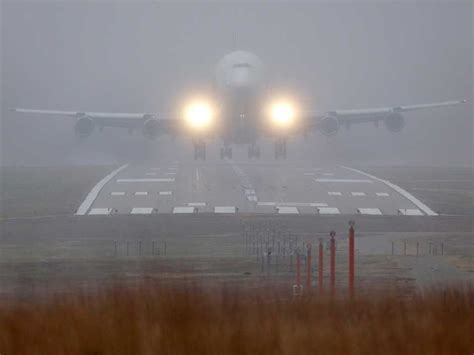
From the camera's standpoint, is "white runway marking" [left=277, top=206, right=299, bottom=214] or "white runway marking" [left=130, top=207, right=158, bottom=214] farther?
"white runway marking" [left=277, top=206, right=299, bottom=214]

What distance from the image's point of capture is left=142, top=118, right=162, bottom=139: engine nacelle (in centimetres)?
6147

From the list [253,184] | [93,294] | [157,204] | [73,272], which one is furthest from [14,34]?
[93,294]

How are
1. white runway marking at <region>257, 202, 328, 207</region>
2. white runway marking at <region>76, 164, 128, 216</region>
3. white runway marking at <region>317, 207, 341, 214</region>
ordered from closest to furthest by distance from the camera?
white runway marking at <region>317, 207, 341, 214</region>
white runway marking at <region>76, 164, 128, 216</region>
white runway marking at <region>257, 202, 328, 207</region>

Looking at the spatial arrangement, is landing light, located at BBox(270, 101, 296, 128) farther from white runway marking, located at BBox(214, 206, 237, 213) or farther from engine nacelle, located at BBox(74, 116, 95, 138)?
white runway marking, located at BBox(214, 206, 237, 213)

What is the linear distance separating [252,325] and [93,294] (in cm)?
396

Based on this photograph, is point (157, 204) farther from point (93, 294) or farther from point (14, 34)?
point (14, 34)

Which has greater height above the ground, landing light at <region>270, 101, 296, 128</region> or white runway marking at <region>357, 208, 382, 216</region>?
landing light at <region>270, 101, 296, 128</region>

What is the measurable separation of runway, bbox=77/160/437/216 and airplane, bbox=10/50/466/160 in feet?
7.48

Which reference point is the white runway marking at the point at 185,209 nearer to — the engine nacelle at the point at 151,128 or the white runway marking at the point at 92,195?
the white runway marking at the point at 92,195

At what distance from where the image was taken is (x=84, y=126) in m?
60.3

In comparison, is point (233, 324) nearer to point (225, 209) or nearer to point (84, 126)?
point (225, 209)

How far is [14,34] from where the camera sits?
100500 millimetres

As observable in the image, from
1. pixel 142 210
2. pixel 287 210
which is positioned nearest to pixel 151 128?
pixel 142 210

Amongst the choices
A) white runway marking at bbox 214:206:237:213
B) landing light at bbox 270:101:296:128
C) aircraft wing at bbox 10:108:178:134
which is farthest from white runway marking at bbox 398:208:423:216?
aircraft wing at bbox 10:108:178:134
